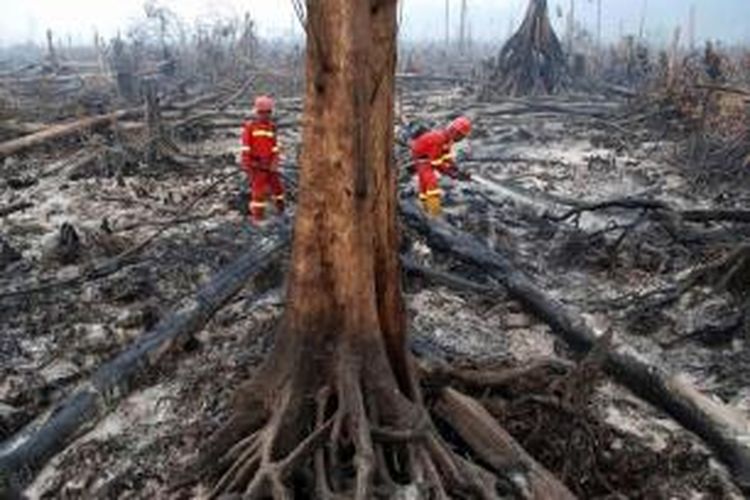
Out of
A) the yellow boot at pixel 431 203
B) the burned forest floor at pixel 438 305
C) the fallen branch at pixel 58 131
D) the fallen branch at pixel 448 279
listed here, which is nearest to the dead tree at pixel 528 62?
the burned forest floor at pixel 438 305

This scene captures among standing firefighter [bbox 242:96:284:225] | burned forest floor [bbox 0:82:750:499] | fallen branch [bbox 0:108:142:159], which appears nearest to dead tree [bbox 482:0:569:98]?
burned forest floor [bbox 0:82:750:499]

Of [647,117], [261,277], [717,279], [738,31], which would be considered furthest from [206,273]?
[738,31]

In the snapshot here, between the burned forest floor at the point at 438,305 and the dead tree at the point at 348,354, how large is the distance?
44 cm

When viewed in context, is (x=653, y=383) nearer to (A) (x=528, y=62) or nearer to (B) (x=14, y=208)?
(B) (x=14, y=208)

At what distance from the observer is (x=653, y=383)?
596cm

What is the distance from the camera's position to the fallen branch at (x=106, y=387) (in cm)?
521

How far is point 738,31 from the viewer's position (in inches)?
5625

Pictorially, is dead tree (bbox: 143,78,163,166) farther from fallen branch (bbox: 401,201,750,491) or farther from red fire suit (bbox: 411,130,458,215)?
fallen branch (bbox: 401,201,750,491)

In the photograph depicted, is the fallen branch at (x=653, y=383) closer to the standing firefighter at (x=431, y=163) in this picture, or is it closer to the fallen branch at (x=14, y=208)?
the standing firefighter at (x=431, y=163)

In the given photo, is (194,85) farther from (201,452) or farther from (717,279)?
(201,452)

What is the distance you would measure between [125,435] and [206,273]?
125 inches

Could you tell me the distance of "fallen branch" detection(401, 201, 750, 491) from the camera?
5.30 meters

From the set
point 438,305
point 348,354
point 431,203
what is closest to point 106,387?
point 348,354

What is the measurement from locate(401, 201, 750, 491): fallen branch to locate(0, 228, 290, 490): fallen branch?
219 cm
